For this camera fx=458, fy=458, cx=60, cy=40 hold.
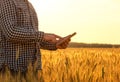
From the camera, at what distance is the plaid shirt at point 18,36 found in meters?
3.27

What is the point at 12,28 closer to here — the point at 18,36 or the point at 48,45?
the point at 18,36

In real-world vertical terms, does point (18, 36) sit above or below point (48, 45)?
above

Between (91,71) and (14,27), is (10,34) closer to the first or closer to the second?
(14,27)

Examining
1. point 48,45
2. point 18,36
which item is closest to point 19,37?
point 18,36

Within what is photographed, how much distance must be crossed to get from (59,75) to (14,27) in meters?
0.59

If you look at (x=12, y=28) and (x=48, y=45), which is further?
(x=48, y=45)

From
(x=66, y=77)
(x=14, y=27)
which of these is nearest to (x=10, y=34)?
(x=14, y=27)

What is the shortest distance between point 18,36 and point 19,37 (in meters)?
0.01

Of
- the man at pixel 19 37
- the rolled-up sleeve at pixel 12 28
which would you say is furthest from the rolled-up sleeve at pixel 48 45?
the rolled-up sleeve at pixel 12 28

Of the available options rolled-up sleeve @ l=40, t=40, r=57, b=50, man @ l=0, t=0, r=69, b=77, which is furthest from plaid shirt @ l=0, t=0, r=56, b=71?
rolled-up sleeve @ l=40, t=40, r=57, b=50

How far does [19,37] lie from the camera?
329cm

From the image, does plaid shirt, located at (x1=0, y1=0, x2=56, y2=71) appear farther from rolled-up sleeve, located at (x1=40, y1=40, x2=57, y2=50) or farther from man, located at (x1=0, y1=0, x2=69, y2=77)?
rolled-up sleeve, located at (x1=40, y1=40, x2=57, y2=50)

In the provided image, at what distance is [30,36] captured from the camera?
3.30 m

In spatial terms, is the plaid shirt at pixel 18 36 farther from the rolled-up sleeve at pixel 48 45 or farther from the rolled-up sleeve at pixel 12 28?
the rolled-up sleeve at pixel 48 45
